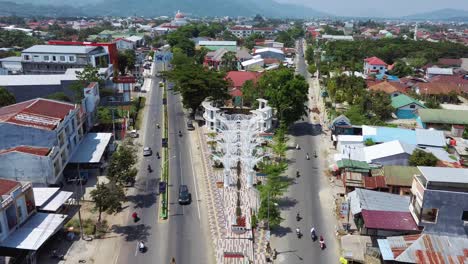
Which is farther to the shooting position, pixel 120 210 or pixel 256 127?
pixel 256 127

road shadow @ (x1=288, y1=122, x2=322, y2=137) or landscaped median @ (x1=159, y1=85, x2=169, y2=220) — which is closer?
landscaped median @ (x1=159, y1=85, x2=169, y2=220)

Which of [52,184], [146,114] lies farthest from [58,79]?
[52,184]

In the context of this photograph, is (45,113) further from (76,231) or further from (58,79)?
(58,79)

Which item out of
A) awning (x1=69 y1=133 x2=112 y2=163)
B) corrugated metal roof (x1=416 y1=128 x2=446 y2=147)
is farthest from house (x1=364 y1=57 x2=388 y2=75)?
awning (x1=69 y1=133 x2=112 y2=163)

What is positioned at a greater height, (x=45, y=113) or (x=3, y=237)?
(x=45, y=113)

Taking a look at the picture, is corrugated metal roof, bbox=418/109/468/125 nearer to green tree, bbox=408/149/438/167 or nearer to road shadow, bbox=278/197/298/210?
green tree, bbox=408/149/438/167

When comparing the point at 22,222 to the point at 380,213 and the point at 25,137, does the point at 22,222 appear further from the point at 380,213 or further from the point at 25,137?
the point at 380,213
